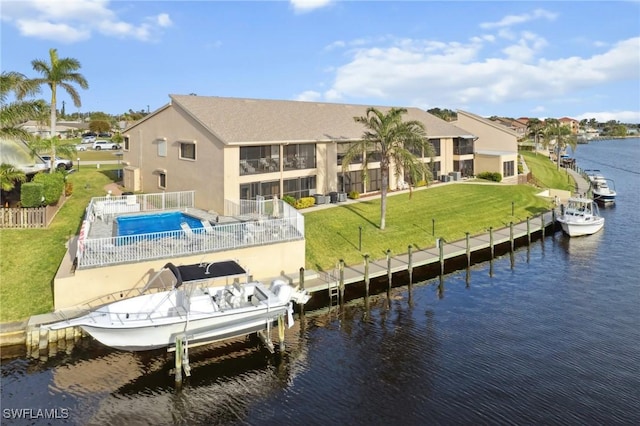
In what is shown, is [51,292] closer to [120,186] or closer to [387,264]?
[387,264]

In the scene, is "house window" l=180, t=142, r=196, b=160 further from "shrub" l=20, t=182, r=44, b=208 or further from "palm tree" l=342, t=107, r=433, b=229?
"palm tree" l=342, t=107, r=433, b=229

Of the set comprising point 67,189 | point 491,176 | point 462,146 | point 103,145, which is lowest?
point 67,189

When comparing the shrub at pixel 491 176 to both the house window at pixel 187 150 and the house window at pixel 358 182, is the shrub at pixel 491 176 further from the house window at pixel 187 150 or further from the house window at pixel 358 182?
the house window at pixel 187 150

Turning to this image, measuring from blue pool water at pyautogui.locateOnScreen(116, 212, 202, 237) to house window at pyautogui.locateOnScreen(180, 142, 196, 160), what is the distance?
6674 millimetres

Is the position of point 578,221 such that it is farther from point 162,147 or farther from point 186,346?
point 186,346

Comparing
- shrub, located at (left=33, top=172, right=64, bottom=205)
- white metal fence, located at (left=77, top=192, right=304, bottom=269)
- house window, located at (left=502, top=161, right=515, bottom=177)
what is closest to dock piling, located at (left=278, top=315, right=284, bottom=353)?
white metal fence, located at (left=77, top=192, right=304, bottom=269)

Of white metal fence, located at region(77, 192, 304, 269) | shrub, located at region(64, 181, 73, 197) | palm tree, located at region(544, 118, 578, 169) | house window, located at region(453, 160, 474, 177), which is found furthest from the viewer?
palm tree, located at region(544, 118, 578, 169)

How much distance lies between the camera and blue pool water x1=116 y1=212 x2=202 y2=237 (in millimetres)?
33225

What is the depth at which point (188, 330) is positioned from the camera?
2252 cm

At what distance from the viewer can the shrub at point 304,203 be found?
44500 mm

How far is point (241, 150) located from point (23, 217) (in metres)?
16.3

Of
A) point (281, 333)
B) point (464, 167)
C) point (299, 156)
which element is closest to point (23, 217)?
point (281, 333)

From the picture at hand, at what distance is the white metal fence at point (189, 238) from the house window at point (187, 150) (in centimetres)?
737

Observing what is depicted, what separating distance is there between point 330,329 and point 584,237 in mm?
32730
